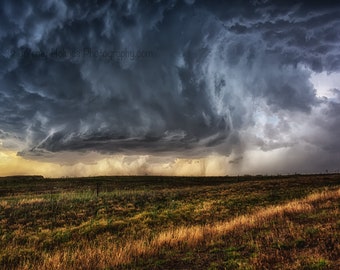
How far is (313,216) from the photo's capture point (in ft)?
54.3

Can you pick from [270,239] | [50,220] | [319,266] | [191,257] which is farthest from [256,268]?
[50,220]

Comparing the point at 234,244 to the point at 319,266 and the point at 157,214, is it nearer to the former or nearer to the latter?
the point at 319,266

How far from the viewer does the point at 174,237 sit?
14.6m

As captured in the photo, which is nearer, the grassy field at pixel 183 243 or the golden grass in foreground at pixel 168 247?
the grassy field at pixel 183 243

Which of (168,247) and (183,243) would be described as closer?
(168,247)

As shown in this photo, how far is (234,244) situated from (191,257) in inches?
82.8

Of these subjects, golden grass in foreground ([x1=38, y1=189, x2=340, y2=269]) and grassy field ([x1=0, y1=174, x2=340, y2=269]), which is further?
golden grass in foreground ([x1=38, y1=189, x2=340, y2=269])

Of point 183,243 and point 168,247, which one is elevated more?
point 183,243

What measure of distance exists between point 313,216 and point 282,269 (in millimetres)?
9150

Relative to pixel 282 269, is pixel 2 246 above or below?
below

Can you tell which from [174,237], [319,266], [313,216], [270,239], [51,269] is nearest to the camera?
[319,266]

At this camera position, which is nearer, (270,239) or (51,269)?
(51,269)

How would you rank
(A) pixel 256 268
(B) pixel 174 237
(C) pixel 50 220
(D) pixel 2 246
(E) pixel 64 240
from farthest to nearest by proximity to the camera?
(C) pixel 50 220
(E) pixel 64 240
(D) pixel 2 246
(B) pixel 174 237
(A) pixel 256 268

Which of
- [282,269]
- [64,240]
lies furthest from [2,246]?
[282,269]
